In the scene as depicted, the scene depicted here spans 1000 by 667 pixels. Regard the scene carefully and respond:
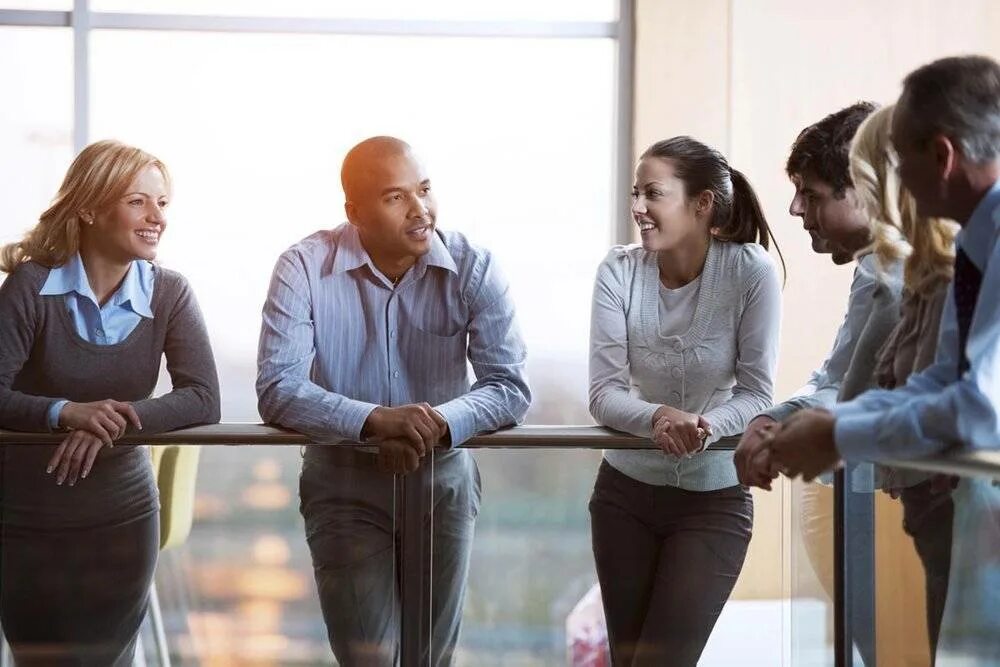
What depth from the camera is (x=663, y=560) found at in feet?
10.1

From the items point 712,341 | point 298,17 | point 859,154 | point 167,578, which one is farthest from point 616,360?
point 298,17

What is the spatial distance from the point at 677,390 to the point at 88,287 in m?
1.41

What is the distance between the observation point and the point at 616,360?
126 inches

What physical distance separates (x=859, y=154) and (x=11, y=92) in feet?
15.5

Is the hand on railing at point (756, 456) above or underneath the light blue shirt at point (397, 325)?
underneath

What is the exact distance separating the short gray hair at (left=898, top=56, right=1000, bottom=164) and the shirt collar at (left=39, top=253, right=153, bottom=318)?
1863 mm

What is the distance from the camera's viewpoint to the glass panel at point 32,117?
6.24 metres

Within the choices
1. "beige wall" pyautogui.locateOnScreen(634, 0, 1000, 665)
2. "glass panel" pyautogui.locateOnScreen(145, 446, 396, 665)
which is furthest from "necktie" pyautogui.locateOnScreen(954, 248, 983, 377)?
"beige wall" pyautogui.locateOnScreen(634, 0, 1000, 665)

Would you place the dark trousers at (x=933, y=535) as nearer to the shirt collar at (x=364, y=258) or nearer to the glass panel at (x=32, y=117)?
the shirt collar at (x=364, y=258)

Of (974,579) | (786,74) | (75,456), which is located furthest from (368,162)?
(786,74)

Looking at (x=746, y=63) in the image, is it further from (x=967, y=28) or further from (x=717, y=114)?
(x=967, y=28)

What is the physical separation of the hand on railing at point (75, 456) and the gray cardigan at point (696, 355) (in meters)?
1.13

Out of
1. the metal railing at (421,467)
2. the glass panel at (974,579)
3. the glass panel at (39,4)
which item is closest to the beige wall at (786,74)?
the glass panel at (39,4)

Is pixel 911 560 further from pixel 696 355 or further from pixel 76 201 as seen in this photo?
pixel 76 201
